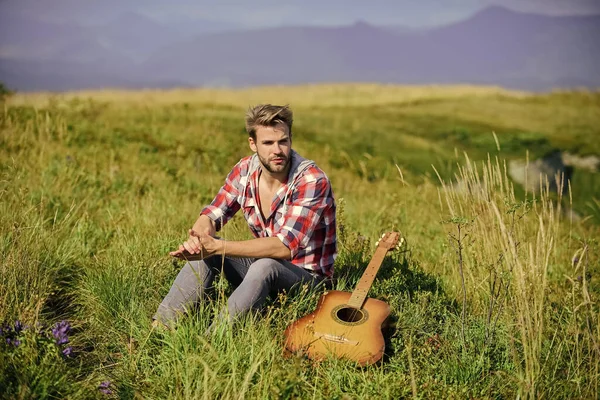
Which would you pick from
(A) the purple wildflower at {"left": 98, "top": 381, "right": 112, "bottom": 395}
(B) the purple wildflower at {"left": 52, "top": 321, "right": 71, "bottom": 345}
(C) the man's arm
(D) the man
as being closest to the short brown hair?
(D) the man

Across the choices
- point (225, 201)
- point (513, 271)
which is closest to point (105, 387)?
point (225, 201)

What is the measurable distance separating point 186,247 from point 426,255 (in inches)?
105

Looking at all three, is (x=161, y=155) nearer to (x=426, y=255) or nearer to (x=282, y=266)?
(x=426, y=255)

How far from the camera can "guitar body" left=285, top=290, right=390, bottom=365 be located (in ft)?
10.5

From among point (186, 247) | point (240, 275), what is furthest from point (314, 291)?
point (186, 247)

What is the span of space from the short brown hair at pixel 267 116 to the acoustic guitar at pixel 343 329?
1.20 metres

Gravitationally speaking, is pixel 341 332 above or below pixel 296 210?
below

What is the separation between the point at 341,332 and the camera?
3.34 metres

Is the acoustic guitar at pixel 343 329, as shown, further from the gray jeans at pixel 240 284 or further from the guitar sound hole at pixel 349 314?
the gray jeans at pixel 240 284

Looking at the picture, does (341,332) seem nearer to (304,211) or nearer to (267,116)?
(304,211)

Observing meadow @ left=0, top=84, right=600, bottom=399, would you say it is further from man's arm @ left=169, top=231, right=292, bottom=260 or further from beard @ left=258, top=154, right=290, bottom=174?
beard @ left=258, top=154, right=290, bottom=174

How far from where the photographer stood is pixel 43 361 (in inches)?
109

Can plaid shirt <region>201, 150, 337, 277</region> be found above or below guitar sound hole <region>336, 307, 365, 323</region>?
above

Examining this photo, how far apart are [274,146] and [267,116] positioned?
206mm
